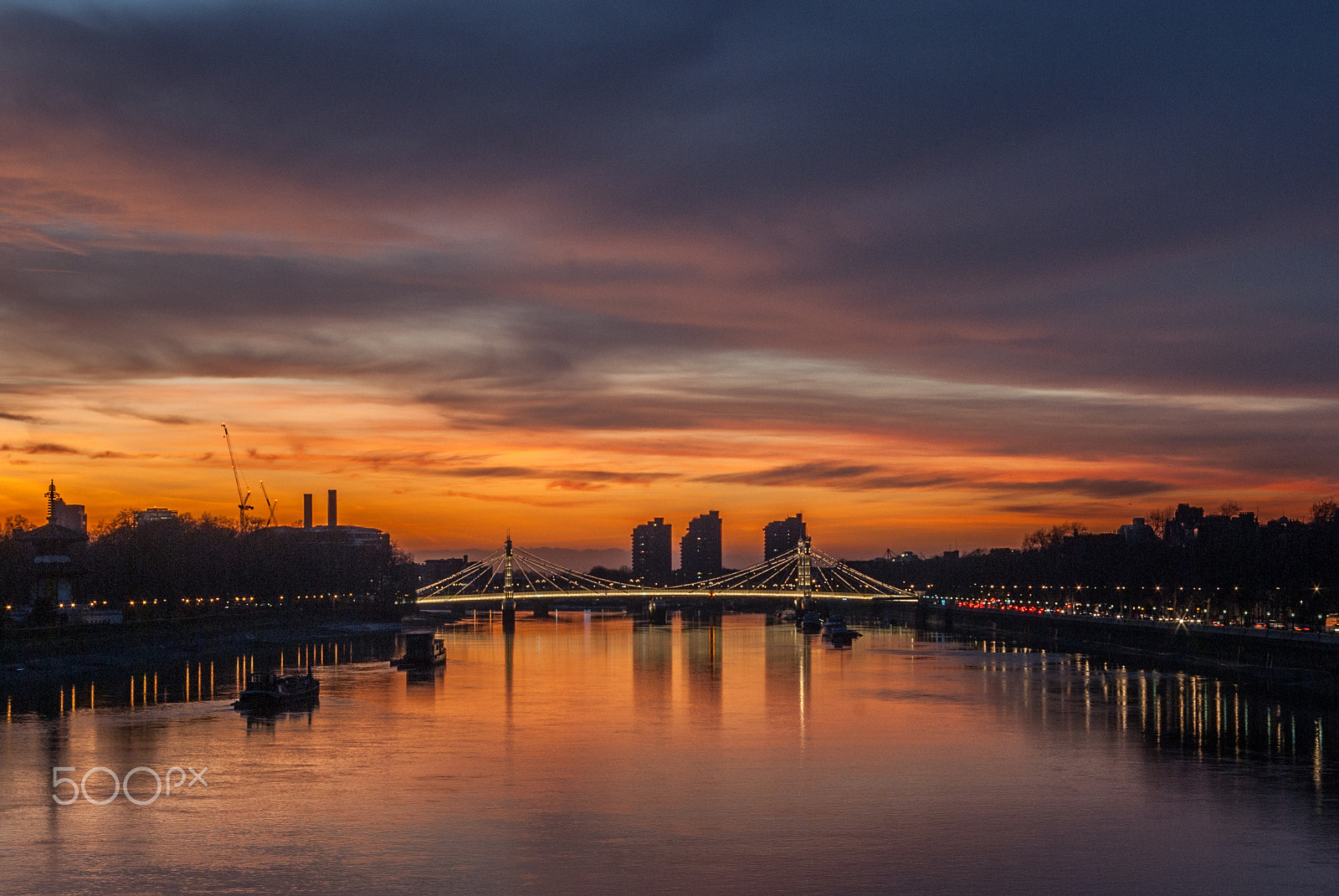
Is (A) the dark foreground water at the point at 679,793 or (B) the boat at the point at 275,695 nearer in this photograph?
(A) the dark foreground water at the point at 679,793

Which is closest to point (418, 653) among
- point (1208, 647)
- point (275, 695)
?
point (275, 695)

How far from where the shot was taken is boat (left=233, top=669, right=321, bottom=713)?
66250 mm

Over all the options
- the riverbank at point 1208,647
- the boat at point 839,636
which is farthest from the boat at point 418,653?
the boat at point 839,636

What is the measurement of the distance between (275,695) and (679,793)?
1169 inches

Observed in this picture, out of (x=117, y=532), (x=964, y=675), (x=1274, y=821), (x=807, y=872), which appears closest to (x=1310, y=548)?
(x=964, y=675)

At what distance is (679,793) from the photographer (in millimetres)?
43031

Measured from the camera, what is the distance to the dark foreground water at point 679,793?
32031 millimetres

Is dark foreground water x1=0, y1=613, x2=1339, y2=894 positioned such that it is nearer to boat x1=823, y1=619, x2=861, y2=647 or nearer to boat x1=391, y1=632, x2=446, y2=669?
boat x1=391, y1=632, x2=446, y2=669

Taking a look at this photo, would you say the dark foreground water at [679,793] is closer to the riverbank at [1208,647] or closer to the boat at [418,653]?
the riverbank at [1208,647]

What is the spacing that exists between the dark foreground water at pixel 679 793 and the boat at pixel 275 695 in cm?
159

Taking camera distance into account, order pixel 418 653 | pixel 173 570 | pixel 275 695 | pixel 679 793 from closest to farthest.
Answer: pixel 679 793 → pixel 275 695 → pixel 418 653 → pixel 173 570

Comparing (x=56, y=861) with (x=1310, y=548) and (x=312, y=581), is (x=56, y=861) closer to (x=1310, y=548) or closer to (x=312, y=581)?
(x=1310, y=548)

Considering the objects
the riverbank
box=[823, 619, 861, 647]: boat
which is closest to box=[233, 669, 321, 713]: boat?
the riverbank

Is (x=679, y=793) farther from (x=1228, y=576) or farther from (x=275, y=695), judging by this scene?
(x=1228, y=576)
